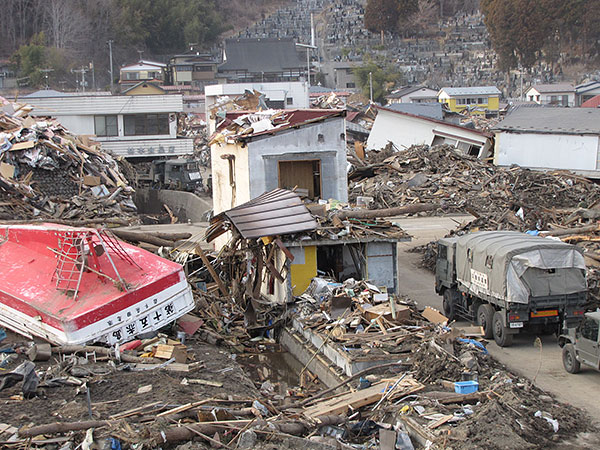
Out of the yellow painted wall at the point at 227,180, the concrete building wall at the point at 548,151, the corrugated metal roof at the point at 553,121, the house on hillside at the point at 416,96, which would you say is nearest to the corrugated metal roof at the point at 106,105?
the yellow painted wall at the point at 227,180

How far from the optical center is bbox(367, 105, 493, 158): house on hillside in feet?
149

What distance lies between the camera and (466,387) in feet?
42.7

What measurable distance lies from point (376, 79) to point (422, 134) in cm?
4430

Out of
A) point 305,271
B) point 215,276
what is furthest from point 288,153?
point 305,271

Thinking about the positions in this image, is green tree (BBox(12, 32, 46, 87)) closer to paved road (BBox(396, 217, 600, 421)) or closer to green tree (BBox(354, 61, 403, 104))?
green tree (BBox(354, 61, 403, 104))

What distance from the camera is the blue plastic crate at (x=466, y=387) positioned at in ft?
42.5

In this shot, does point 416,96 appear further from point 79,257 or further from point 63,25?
point 79,257

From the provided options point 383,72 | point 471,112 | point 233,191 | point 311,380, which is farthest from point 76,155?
point 383,72

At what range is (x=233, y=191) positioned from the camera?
2728 centimetres

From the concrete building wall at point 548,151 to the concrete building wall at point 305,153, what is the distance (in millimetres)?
19431

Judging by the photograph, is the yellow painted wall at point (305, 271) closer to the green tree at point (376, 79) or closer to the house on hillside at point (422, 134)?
the house on hillside at point (422, 134)

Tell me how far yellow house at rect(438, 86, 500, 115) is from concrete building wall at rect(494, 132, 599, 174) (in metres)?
35.4

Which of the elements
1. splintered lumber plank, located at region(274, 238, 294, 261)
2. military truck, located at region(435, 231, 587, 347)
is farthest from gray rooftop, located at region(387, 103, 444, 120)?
military truck, located at region(435, 231, 587, 347)

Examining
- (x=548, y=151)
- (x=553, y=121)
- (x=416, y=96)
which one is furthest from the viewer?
(x=416, y=96)
